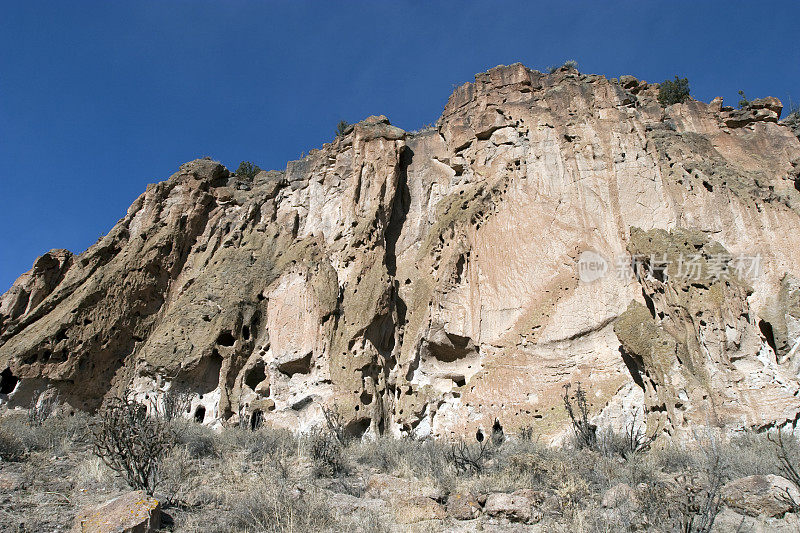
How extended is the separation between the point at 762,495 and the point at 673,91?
16.1m

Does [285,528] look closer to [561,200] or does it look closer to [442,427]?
[442,427]

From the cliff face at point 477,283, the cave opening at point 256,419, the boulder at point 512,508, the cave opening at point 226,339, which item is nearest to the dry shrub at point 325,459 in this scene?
the cliff face at point 477,283

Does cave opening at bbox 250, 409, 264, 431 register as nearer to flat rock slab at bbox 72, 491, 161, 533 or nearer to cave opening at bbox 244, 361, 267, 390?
cave opening at bbox 244, 361, 267, 390

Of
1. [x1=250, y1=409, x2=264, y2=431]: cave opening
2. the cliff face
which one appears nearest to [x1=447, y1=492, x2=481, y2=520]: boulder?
the cliff face

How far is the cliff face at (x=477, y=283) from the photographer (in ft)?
36.2

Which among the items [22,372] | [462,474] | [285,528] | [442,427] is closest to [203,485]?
[285,528]

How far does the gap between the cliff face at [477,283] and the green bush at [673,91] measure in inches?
119

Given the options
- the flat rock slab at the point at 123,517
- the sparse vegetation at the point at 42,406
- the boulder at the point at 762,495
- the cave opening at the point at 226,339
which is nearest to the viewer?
the flat rock slab at the point at 123,517

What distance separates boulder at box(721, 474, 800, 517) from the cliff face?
3462mm

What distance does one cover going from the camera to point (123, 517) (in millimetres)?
5191

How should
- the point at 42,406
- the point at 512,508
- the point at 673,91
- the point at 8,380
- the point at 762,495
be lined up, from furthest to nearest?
the point at 673,91 → the point at 8,380 → the point at 42,406 → the point at 512,508 → the point at 762,495

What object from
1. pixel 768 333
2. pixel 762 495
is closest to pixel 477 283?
pixel 768 333

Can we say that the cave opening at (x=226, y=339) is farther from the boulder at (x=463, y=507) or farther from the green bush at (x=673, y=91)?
the green bush at (x=673, y=91)

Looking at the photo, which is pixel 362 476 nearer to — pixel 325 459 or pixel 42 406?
pixel 325 459
